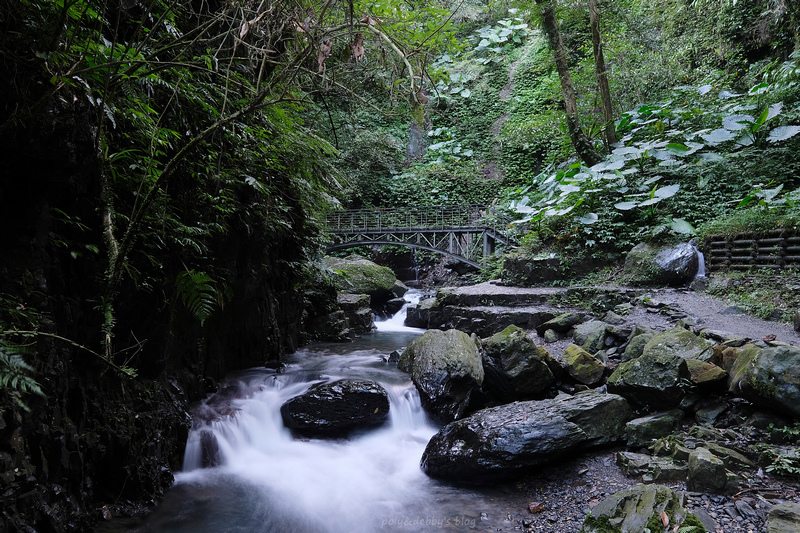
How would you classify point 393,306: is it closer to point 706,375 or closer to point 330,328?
point 330,328

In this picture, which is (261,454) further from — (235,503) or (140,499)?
(140,499)

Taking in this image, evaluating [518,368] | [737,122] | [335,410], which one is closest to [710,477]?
[518,368]

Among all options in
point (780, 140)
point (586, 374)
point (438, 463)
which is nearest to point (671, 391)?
point (586, 374)

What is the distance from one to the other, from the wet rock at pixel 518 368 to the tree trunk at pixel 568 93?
7.22 meters

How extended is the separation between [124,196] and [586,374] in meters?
5.29

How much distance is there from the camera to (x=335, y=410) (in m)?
5.24

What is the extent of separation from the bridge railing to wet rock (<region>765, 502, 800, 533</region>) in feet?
46.8

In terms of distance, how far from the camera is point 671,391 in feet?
13.9

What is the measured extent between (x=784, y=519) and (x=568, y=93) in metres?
10.4

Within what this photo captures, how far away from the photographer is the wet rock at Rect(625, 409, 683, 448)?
4.07 metres

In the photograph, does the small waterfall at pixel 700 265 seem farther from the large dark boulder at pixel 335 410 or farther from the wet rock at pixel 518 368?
the large dark boulder at pixel 335 410

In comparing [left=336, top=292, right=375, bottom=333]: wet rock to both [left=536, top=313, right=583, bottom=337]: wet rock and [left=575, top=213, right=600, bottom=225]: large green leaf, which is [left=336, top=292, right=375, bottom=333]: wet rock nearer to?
[left=536, top=313, right=583, bottom=337]: wet rock

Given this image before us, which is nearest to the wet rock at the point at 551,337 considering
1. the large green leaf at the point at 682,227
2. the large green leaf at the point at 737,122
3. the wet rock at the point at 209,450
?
the large green leaf at the point at 682,227

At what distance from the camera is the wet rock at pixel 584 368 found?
537cm
